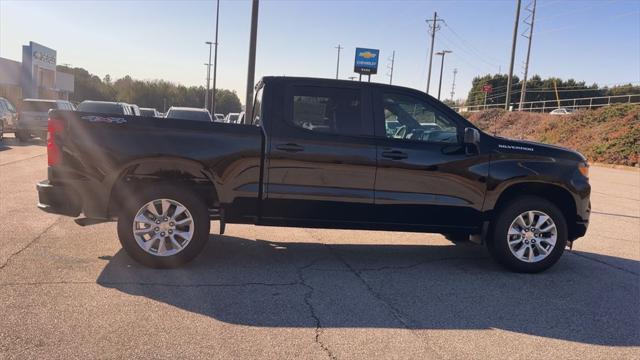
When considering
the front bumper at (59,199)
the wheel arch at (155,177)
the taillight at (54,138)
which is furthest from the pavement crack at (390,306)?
the taillight at (54,138)

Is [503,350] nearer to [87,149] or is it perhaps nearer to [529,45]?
[87,149]

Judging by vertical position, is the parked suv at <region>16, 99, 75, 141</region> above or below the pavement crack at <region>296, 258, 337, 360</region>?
above

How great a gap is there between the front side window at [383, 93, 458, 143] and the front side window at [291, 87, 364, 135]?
1.21ft

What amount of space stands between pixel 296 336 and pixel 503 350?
158 centimetres

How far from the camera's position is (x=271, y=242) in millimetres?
6883

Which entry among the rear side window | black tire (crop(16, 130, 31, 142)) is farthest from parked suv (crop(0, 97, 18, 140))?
the rear side window

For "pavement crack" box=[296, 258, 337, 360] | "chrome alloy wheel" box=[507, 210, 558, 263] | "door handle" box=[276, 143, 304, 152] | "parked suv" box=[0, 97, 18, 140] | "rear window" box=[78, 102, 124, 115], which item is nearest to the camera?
"pavement crack" box=[296, 258, 337, 360]

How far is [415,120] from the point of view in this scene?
585 cm

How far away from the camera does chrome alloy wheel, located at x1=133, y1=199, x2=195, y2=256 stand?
5.36 m

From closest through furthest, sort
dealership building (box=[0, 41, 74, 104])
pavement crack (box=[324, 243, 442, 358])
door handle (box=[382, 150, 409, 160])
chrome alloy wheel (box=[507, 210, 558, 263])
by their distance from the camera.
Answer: pavement crack (box=[324, 243, 442, 358])
door handle (box=[382, 150, 409, 160])
chrome alloy wheel (box=[507, 210, 558, 263])
dealership building (box=[0, 41, 74, 104])

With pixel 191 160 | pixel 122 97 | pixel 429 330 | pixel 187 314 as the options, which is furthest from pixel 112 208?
pixel 122 97

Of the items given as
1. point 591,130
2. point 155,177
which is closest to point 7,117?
point 155,177

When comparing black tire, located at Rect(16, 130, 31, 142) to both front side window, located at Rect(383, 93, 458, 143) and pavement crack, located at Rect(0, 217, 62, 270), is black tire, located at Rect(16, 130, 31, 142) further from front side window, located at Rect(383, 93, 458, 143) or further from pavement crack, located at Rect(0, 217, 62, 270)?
front side window, located at Rect(383, 93, 458, 143)

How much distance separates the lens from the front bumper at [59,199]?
5273 millimetres
